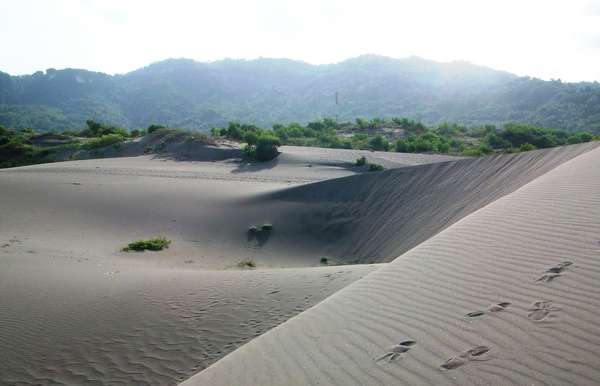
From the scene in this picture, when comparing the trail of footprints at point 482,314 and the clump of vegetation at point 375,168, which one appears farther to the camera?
the clump of vegetation at point 375,168

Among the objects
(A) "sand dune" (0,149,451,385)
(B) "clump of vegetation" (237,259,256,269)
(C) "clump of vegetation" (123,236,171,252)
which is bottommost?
(B) "clump of vegetation" (237,259,256,269)

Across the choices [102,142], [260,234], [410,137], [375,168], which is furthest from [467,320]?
Result: [410,137]

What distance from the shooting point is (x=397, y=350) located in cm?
355

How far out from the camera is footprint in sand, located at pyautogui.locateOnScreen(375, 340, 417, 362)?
137 inches

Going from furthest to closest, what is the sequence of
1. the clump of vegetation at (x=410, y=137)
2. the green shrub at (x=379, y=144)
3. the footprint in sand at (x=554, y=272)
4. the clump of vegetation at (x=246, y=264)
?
the green shrub at (x=379, y=144) < the clump of vegetation at (x=410, y=137) < the clump of vegetation at (x=246, y=264) < the footprint in sand at (x=554, y=272)

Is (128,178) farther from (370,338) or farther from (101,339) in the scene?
(370,338)

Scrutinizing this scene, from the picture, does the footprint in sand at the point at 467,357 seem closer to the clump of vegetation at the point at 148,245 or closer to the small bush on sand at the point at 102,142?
the clump of vegetation at the point at 148,245

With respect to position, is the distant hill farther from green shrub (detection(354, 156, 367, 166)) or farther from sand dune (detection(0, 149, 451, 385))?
sand dune (detection(0, 149, 451, 385))

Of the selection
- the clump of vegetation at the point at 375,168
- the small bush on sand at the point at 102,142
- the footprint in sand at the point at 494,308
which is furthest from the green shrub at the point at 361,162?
the footprint in sand at the point at 494,308

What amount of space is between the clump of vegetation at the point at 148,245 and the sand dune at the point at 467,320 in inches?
313

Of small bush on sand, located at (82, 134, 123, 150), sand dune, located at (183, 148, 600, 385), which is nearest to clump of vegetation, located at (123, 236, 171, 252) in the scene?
sand dune, located at (183, 148, 600, 385)

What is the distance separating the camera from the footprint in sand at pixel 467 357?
309 centimetres

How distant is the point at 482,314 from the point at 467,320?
13cm

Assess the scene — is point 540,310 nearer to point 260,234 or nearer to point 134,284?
point 134,284
